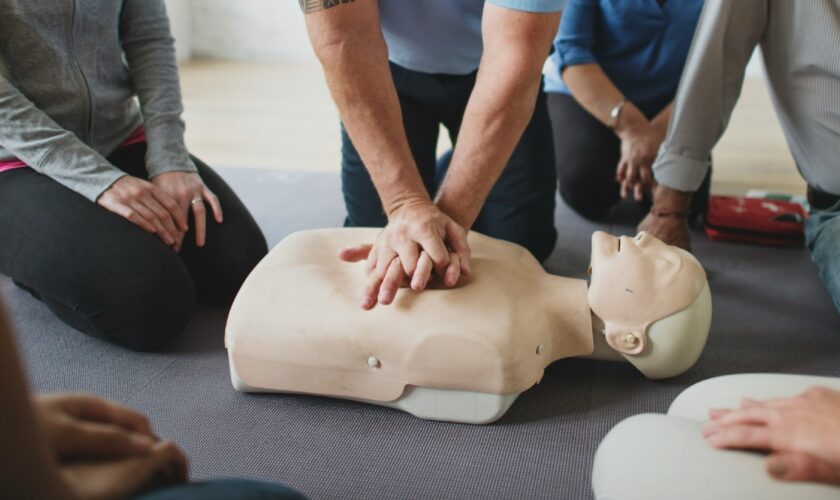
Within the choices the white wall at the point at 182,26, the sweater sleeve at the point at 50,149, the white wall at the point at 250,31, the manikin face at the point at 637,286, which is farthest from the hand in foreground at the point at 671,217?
the white wall at the point at 182,26

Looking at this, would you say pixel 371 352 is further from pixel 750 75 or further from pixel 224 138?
pixel 750 75

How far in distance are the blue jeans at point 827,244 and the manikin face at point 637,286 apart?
42cm

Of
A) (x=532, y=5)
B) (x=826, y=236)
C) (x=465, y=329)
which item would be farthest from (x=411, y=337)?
(x=826, y=236)

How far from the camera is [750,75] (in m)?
3.99

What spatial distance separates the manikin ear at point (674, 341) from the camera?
3.98 feet

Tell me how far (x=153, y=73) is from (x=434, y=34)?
619 millimetres

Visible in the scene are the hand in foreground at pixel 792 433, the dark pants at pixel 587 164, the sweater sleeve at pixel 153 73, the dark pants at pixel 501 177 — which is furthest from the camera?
the dark pants at pixel 587 164

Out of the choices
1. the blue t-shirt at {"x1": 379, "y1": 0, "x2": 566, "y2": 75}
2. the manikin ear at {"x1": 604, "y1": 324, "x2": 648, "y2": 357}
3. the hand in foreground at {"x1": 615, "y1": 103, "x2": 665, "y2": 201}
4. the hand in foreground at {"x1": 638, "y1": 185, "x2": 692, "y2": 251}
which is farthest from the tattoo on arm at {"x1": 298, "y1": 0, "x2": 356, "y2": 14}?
the hand in foreground at {"x1": 615, "y1": 103, "x2": 665, "y2": 201}

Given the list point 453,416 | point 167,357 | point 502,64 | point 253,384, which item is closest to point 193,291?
point 167,357

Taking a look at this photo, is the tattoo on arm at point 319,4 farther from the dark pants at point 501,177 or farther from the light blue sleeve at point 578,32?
the light blue sleeve at point 578,32

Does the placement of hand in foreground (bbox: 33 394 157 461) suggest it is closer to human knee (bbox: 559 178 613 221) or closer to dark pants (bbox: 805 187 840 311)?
dark pants (bbox: 805 187 840 311)

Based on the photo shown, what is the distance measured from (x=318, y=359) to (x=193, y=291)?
1.33 ft

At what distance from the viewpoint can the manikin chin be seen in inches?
45.9

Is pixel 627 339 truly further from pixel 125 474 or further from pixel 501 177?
pixel 125 474
